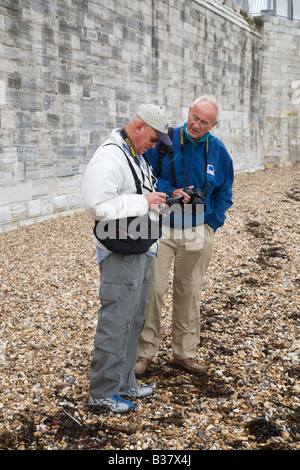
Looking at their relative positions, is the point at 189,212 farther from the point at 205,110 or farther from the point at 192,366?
the point at 192,366

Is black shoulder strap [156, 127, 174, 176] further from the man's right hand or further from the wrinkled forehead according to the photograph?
the man's right hand

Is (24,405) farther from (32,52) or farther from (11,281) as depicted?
(32,52)

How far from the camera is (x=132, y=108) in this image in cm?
928

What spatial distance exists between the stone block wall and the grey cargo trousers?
15.5 feet

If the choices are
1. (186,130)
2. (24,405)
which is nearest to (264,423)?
(24,405)

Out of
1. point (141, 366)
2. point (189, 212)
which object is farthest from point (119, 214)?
point (141, 366)

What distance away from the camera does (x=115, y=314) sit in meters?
2.31

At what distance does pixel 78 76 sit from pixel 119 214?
20.7 ft

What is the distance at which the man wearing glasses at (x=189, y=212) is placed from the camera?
9.40ft

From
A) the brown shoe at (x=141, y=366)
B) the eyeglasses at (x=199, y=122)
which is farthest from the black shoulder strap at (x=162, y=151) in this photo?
the brown shoe at (x=141, y=366)

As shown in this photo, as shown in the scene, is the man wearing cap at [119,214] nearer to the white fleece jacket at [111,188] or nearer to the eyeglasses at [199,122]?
the white fleece jacket at [111,188]

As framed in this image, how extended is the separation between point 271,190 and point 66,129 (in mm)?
6154

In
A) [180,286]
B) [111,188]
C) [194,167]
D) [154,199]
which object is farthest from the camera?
[180,286]

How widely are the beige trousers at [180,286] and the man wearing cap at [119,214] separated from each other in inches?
16.1
